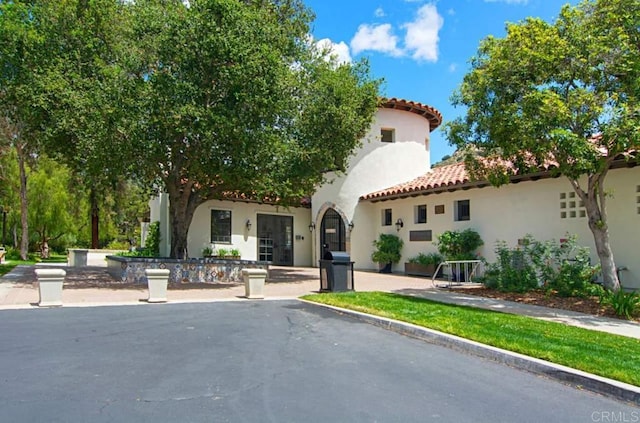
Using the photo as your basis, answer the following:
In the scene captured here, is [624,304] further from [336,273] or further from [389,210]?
[389,210]

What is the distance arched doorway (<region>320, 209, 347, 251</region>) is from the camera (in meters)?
21.7

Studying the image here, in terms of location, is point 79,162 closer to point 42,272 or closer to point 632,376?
point 42,272

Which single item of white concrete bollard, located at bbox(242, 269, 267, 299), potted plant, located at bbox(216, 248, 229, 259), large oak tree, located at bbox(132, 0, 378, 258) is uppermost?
large oak tree, located at bbox(132, 0, 378, 258)

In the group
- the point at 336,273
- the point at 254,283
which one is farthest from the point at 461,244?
the point at 254,283

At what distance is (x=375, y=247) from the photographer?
21.0 m

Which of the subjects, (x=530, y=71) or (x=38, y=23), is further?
(x=38, y=23)

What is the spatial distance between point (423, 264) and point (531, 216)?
460 cm

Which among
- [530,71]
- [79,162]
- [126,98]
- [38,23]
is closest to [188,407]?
[530,71]

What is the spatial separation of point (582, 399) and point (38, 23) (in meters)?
16.1

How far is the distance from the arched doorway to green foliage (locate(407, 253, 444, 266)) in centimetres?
415

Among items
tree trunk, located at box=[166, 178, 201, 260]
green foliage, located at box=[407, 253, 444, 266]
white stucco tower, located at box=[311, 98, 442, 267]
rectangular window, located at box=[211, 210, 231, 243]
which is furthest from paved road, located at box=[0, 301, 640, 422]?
rectangular window, located at box=[211, 210, 231, 243]

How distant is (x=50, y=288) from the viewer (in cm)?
970

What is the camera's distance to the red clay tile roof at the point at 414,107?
809 inches

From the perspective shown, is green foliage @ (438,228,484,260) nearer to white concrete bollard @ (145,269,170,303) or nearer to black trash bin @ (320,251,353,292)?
black trash bin @ (320,251,353,292)
